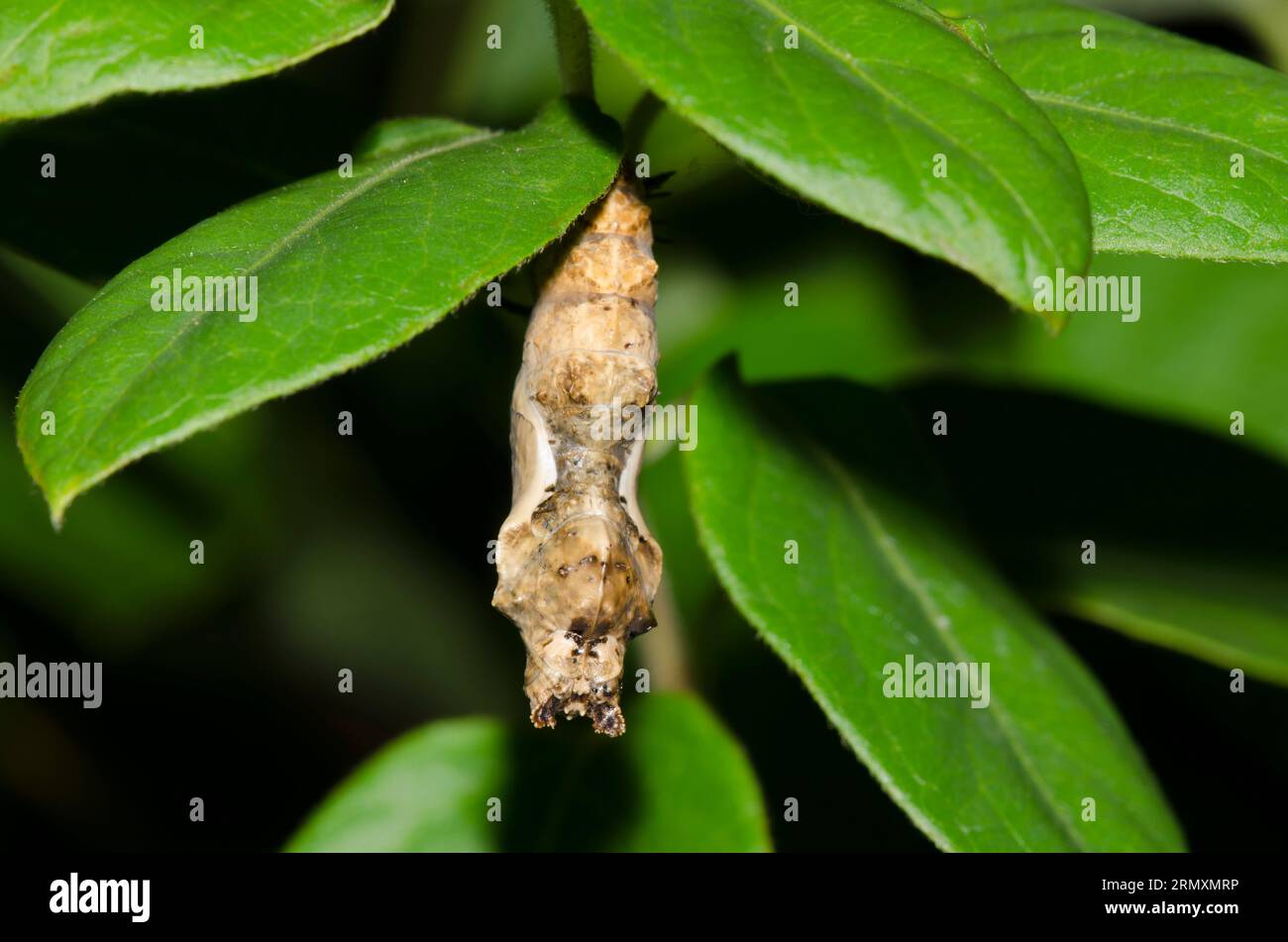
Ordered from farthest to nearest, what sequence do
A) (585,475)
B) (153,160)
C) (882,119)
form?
(153,160)
(585,475)
(882,119)

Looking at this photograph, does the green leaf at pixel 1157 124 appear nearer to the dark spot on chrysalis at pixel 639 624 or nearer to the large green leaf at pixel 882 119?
the large green leaf at pixel 882 119

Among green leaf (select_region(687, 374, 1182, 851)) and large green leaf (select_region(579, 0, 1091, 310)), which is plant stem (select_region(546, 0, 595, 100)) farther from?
green leaf (select_region(687, 374, 1182, 851))

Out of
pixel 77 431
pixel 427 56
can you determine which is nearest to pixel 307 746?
pixel 427 56

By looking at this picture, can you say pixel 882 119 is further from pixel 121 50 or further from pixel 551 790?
pixel 551 790

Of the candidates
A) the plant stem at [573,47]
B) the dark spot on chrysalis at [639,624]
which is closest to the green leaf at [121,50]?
the plant stem at [573,47]

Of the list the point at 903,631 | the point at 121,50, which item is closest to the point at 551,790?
the point at 903,631

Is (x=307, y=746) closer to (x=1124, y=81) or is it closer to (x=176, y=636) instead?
(x=176, y=636)


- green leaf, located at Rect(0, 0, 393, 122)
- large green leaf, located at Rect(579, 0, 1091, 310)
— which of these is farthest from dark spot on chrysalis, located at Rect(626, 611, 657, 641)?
green leaf, located at Rect(0, 0, 393, 122)
